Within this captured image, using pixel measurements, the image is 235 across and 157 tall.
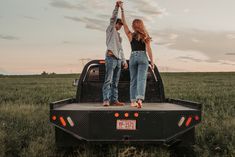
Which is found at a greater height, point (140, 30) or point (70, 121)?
point (140, 30)

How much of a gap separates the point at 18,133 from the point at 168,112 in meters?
3.76

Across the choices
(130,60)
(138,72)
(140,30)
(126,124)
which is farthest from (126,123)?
(140,30)

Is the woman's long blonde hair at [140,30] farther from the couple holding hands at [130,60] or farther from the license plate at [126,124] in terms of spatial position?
the license plate at [126,124]

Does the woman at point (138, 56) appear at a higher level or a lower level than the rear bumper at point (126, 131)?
higher

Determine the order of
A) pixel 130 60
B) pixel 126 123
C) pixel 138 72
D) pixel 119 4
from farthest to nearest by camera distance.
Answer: pixel 119 4 → pixel 130 60 → pixel 138 72 → pixel 126 123

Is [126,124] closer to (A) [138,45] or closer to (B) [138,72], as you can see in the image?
(B) [138,72]

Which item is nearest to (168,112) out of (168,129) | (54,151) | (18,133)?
(168,129)

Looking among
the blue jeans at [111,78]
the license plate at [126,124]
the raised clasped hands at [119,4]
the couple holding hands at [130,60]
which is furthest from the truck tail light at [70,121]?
the raised clasped hands at [119,4]

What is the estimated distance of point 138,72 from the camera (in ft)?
21.9

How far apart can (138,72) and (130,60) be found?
299 millimetres

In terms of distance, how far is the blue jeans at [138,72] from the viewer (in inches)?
259

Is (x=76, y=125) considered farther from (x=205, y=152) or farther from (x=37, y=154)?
(x=205, y=152)

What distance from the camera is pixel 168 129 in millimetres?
5504

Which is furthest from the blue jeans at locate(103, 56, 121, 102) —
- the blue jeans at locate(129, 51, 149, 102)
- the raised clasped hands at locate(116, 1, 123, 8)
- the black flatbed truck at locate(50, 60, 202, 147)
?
the black flatbed truck at locate(50, 60, 202, 147)
